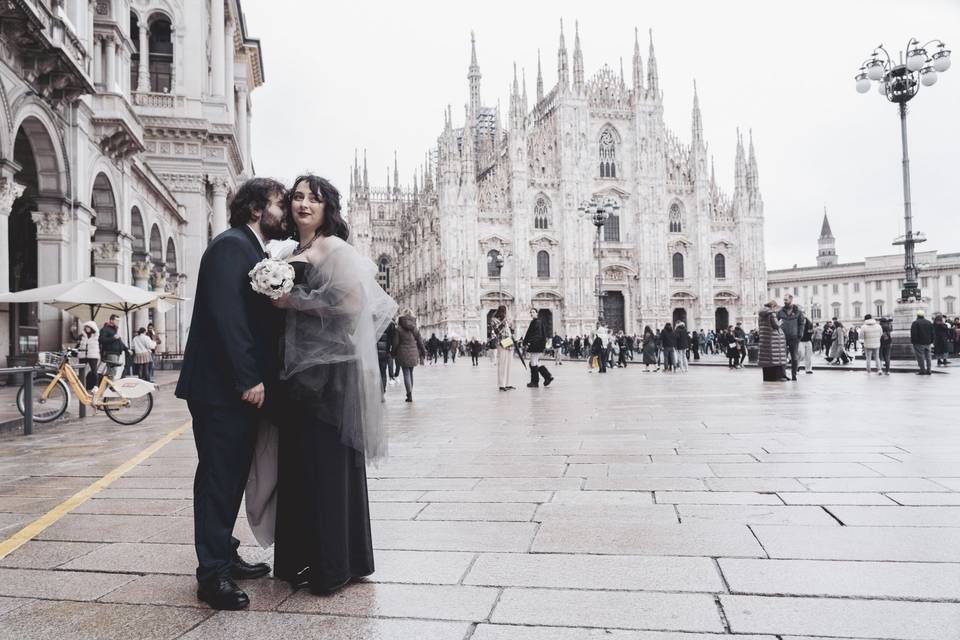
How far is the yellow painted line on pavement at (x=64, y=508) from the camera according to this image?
395 centimetres

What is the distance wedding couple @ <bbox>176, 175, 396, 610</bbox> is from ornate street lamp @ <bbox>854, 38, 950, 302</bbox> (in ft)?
65.3

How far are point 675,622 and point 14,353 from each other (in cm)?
1687

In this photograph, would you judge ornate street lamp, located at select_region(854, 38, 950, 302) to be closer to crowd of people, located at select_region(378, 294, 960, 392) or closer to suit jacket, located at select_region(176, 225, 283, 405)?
crowd of people, located at select_region(378, 294, 960, 392)

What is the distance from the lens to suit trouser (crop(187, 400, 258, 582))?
3131 millimetres

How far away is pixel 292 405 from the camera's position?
10.5ft

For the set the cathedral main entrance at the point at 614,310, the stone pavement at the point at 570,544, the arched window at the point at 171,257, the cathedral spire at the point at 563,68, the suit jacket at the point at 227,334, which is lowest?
the stone pavement at the point at 570,544

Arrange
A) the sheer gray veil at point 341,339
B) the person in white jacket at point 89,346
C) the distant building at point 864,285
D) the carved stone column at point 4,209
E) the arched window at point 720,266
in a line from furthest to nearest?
the distant building at point 864,285 → the arched window at point 720,266 → the person in white jacket at point 89,346 → the carved stone column at point 4,209 → the sheer gray veil at point 341,339

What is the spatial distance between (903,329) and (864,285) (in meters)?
70.0

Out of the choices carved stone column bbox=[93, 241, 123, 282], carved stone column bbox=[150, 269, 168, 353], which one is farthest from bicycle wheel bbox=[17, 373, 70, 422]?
carved stone column bbox=[150, 269, 168, 353]

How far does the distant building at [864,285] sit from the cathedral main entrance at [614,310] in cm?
3209

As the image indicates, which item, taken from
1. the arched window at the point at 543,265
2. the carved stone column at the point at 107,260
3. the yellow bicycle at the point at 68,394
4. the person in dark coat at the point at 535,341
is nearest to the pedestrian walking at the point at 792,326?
the person in dark coat at the point at 535,341

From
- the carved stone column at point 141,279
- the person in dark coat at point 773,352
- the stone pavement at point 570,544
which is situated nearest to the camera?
the stone pavement at point 570,544

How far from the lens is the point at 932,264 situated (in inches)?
3187

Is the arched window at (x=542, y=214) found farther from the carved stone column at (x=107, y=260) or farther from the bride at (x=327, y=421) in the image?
the bride at (x=327, y=421)
